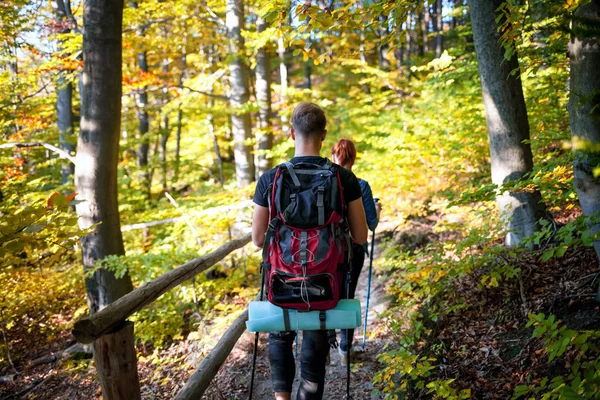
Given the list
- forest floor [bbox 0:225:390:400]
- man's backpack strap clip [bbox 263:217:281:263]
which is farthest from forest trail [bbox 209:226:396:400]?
man's backpack strap clip [bbox 263:217:281:263]

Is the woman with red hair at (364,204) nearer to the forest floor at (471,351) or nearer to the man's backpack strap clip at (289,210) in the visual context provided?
the forest floor at (471,351)

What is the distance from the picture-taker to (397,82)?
44.1 feet

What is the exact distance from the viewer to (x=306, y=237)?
229 centimetres

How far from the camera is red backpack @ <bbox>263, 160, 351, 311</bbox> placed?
227 centimetres

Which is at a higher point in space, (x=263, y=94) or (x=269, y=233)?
(x=263, y=94)

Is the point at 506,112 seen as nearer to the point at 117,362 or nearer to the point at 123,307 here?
the point at 123,307

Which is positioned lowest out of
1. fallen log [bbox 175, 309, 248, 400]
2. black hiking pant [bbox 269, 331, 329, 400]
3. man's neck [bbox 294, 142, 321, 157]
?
fallen log [bbox 175, 309, 248, 400]

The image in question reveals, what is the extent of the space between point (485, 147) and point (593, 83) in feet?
15.7

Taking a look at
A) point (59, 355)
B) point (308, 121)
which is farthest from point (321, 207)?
point (59, 355)

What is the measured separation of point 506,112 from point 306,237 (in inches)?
118

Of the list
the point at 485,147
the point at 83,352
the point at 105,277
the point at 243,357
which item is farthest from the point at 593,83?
the point at 83,352

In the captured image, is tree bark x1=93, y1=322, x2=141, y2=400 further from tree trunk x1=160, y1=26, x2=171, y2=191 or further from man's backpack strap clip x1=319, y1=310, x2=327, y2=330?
tree trunk x1=160, y1=26, x2=171, y2=191

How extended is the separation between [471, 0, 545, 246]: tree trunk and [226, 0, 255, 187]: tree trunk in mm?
6267

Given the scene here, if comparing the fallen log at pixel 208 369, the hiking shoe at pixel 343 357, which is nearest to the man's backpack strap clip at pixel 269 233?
the fallen log at pixel 208 369
